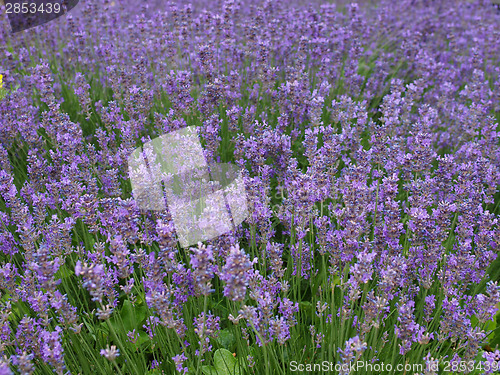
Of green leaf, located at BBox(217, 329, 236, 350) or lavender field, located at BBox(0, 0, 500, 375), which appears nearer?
lavender field, located at BBox(0, 0, 500, 375)

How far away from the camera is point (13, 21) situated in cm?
492

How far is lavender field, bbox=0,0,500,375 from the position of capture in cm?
186

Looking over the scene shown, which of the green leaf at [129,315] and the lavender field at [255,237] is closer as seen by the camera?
the lavender field at [255,237]

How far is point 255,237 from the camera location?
266 cm

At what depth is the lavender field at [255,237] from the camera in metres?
1.86

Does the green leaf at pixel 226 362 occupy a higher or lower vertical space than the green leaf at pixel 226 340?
higher

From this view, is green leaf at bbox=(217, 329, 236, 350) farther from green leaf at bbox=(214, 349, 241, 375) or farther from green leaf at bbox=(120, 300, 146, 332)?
green leaf at bbox=(120, 300, 146, 332)

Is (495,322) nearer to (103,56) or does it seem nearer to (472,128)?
(472,128)

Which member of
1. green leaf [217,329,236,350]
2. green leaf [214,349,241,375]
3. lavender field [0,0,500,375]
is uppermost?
lavender field [0,0,500,375]

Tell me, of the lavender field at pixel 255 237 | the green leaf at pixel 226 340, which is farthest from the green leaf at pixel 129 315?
the green leaf at pixel 226 340

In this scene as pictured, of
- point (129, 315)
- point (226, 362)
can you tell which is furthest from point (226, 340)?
point (129, 315)

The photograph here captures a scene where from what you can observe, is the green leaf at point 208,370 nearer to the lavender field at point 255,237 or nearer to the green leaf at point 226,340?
the lavender field at point 255,237

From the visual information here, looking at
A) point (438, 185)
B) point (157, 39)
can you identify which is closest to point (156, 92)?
point (157, 39)

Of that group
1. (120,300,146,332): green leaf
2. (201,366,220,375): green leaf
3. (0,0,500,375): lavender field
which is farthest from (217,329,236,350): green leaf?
(120,300,146,332): green leaf
